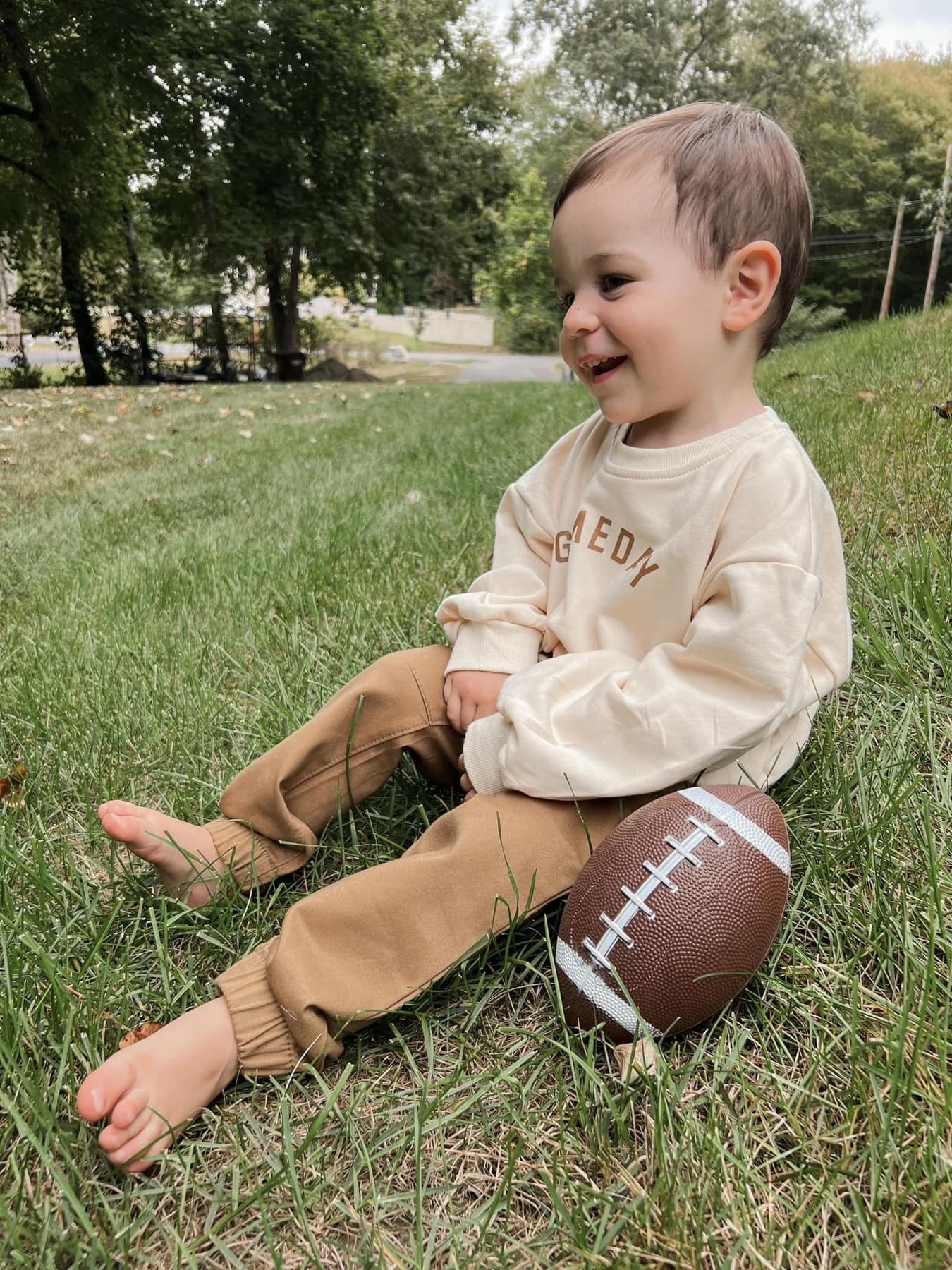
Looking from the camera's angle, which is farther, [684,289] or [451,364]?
[451,364]

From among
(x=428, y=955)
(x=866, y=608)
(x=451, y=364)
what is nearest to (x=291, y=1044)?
(x=428, y=955)

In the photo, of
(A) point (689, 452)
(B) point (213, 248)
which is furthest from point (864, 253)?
(A) point (689, 452)

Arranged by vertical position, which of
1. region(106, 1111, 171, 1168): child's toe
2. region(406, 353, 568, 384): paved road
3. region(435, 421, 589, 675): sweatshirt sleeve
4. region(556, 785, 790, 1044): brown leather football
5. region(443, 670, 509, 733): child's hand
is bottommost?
region(406, 353, 568, 384): paved road

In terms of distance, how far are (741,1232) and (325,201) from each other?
22185 millimetres

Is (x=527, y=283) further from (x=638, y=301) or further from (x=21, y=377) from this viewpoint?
(x=638, y=301)

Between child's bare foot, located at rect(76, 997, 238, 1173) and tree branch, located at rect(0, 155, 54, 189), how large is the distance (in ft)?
64.5

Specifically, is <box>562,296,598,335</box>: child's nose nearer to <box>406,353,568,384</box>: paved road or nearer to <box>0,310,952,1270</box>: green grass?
<box>0,310,952,1270</box>: green grass

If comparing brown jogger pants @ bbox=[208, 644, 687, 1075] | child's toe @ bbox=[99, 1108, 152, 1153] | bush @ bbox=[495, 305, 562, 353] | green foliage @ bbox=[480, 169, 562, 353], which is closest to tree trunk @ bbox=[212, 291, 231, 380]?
brown jogger pants @ bbox=[208, 644, 687, 1075]

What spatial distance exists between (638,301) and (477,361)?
4302cm

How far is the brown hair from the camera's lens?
1.59 m

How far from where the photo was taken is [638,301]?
160 centimetres

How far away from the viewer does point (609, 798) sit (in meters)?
1.62

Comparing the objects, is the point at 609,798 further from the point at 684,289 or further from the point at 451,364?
the point at 451,364

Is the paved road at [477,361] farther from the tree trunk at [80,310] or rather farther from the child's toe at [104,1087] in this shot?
the child's toe at [104,1087]
